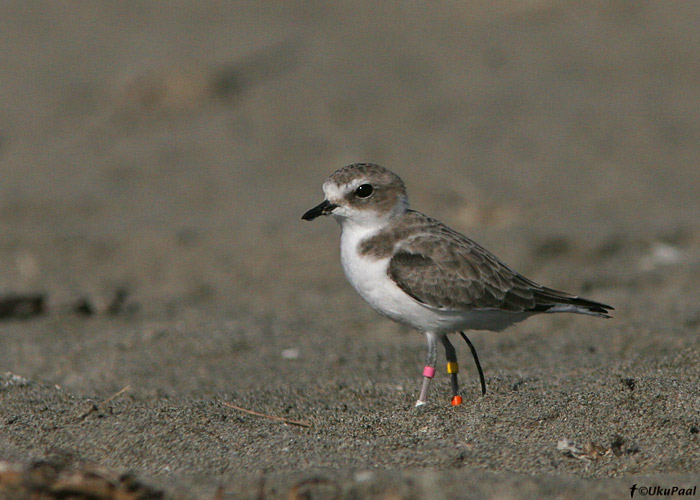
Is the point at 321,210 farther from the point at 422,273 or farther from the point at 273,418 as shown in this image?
the point at 273,418

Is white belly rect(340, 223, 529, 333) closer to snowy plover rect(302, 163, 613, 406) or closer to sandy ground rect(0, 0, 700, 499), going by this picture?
snowy plover rect(302, 163, 613, 406)

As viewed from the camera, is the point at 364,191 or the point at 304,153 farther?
the point at 304,153

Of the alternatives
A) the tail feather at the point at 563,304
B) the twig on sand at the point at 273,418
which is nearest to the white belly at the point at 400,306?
the tail feather at the point at 563,304

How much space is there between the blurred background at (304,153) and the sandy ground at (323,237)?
0.03 m

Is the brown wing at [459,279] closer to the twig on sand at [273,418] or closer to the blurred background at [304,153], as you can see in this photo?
the twig on sand at [273,418]

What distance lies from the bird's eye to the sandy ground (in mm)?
1109

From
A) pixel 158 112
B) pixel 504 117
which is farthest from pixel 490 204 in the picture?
pixel 158 112

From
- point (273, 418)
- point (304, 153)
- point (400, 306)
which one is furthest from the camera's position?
point (304, 153)

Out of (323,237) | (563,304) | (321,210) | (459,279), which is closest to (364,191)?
(321,210)

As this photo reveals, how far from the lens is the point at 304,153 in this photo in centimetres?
1003

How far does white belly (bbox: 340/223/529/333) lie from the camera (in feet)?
14.2

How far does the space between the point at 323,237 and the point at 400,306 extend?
14.0 feet

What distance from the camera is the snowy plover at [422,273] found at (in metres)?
4.33

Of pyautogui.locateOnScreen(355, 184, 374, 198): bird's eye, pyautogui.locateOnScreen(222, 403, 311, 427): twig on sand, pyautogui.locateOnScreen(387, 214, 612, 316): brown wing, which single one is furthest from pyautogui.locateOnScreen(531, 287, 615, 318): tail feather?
pyautogui.locateOnScreen(222, 403, 311, 427): twig on sand
